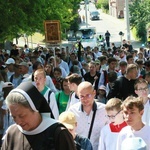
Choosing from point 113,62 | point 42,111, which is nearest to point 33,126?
point 42,111

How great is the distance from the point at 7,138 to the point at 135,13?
4439 centimetres

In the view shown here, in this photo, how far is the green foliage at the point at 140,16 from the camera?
149 ft

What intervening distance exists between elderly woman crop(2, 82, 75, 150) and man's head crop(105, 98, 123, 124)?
8.32 ft

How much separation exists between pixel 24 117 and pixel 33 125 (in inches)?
4.5

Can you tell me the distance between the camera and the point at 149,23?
144 feet

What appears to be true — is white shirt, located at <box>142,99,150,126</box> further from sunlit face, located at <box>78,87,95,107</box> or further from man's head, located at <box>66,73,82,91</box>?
man's head, located at <box>66,73,82,91</box>

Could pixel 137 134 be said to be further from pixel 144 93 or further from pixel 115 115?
pixel 144 93

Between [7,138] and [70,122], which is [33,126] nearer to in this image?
[7,138]

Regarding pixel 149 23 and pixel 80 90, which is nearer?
pixel 80 90

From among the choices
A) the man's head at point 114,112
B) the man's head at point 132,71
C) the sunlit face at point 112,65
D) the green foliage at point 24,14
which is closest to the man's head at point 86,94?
the man's head at point 114,112

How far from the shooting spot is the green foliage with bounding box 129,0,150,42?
45.5m

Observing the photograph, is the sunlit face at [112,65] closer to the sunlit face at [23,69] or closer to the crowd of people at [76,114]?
the crowd of people at [76,114]

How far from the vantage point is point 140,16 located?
46.3 metres

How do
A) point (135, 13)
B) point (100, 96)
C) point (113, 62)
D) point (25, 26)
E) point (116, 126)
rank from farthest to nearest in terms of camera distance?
point (135, 13) → point (25, 26) → point (113, 62) → point (100, 96) → point (116, 126)
